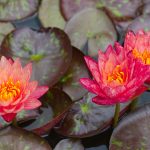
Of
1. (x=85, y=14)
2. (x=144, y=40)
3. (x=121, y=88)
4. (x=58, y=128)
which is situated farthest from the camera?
(x=85, y=14)

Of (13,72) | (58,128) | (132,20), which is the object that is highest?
(13,72)

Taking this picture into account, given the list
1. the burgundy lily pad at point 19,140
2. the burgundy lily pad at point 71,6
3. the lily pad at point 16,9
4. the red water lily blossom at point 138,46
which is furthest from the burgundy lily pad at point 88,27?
the burgundy lily pad at point 19,140

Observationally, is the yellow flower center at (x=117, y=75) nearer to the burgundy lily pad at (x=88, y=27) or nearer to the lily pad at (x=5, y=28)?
the burgundy lily pad at (x=88, y=27)

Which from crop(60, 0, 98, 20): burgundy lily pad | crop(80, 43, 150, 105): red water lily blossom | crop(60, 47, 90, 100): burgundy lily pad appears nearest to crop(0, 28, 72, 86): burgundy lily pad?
crop(60, 47, 90, 100): burgundy lily pad

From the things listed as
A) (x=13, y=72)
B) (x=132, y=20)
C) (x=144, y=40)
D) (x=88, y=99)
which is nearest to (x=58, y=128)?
(x=88, y=99)

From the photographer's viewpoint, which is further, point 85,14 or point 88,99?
point 85,14

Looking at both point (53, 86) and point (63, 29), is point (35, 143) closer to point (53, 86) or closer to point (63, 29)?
point (53, 86)

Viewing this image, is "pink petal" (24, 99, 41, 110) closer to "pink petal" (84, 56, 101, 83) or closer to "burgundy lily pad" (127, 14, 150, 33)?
"pink petal" (84, 56, 101, 83)
